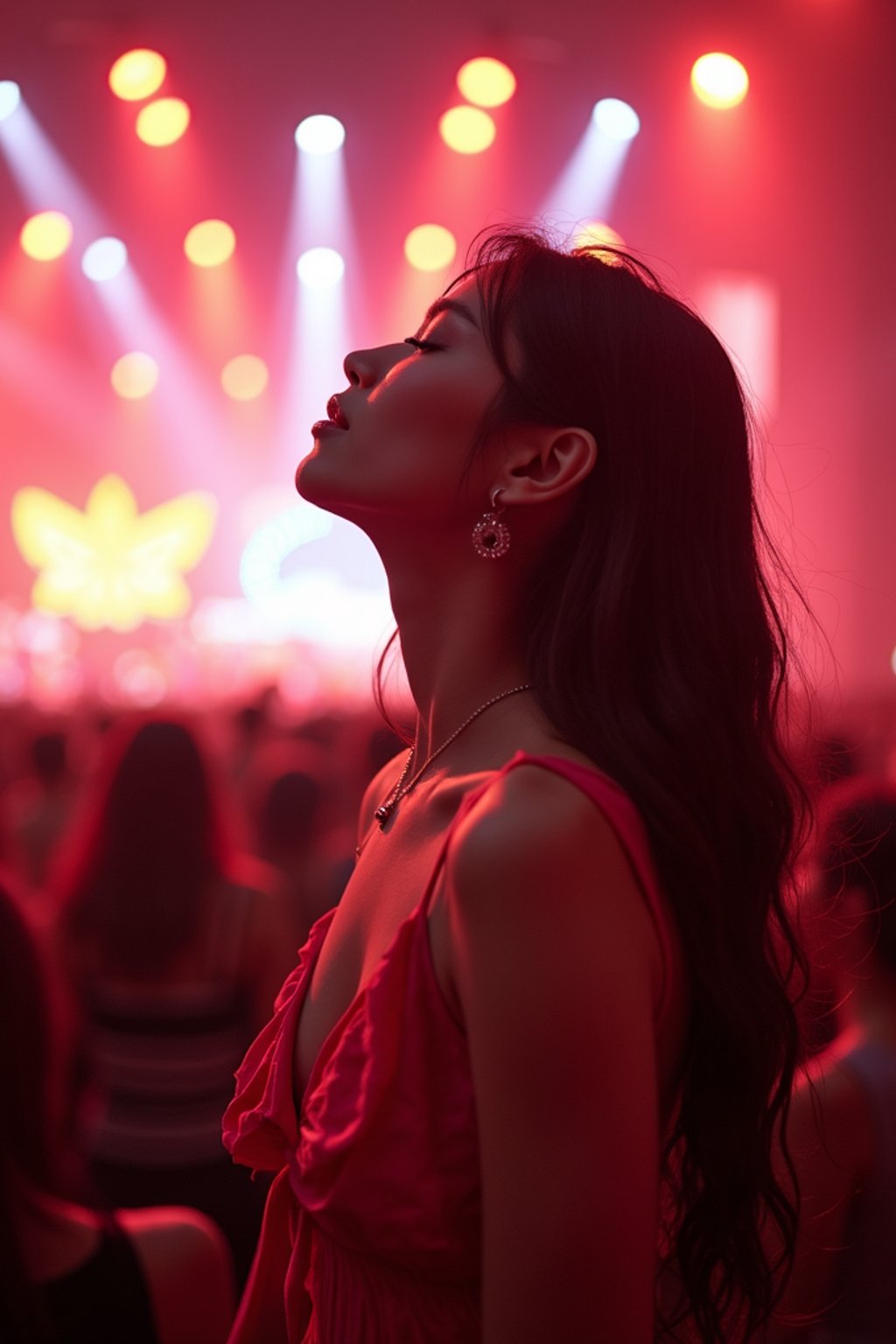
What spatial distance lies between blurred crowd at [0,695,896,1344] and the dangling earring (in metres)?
0.41

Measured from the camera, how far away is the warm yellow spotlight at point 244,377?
12438 millimetres

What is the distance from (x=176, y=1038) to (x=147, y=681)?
11.0m

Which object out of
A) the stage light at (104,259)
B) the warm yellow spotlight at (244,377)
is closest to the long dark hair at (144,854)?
the stage light at (104,259)

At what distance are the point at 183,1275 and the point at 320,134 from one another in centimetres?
829

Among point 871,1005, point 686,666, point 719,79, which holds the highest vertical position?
point 719,79

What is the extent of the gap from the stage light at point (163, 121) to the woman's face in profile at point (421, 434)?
785cm

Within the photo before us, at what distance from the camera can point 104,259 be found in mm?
11250

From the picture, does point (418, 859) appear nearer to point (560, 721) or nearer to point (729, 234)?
point (560, 721)

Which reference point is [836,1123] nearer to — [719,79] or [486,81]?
[719,79]

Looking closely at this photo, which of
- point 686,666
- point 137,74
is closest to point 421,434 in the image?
point 686,666

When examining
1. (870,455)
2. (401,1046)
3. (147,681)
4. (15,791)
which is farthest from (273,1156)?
(147,681)

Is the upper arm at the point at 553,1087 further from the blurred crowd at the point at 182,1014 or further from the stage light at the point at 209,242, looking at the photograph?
the stage light at the point at 209,242

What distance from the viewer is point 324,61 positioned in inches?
304

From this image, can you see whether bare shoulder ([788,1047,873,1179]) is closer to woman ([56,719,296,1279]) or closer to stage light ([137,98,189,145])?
woman ([56,719,296,1279])
